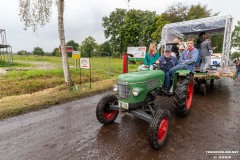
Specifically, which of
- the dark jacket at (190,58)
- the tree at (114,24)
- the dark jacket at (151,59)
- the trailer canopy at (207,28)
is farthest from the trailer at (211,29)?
the tree at (114,24)

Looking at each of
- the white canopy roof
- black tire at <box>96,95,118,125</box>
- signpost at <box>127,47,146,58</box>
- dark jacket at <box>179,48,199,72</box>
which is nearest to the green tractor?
black tire at <box>96,95,118,125</box>

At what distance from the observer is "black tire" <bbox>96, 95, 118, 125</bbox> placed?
12.4 ft

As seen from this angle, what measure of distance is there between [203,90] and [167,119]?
4.36m

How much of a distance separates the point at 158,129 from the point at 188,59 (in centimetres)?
293

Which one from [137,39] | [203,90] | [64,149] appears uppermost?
[137,39]

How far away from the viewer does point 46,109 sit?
17.1 ft

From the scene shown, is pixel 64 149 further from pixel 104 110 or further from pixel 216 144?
pixel 216 144

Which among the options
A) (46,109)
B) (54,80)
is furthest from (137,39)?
(46,109)

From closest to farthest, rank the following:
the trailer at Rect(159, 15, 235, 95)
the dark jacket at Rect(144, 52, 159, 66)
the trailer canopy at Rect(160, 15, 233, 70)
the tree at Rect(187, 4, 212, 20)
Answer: the dark jacket at Rect(144, 52, 159, 66), the trailer at Rect(159, 15, 235, 95), the trailer canopy at Rect(160, 15, 233, 70), the tree at Rect(187, 4, 212, 20)

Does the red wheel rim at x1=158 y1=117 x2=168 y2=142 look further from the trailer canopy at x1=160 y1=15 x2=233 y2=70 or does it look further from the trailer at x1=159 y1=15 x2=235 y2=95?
the trailer canopy at x1=160 y1=15 x2=233 y2=70

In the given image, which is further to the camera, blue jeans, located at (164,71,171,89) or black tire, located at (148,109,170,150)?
blue jeans, located at (164,71,171,89)

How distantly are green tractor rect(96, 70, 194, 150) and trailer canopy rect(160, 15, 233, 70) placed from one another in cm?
484

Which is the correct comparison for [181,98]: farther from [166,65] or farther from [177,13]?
[177,13]

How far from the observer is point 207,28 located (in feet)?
30.1
